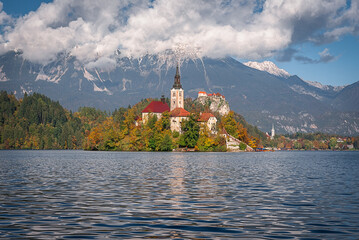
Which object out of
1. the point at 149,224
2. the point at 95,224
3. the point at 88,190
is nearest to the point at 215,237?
the point at 149,224

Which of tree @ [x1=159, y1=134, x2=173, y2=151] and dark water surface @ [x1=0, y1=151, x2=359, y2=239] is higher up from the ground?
tree @ [x1=159, y1=134, x2=173, y2=151]

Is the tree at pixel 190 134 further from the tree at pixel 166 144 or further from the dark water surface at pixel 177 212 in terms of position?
the dark water surface at pixel 177 212

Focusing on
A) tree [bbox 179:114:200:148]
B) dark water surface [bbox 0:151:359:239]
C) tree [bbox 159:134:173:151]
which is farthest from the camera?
tree [bbox 179:114:200:148]

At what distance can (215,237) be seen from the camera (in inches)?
717

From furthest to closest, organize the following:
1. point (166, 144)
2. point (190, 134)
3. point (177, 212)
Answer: point (190, 134) < point (166, 144) < point (177, 212)

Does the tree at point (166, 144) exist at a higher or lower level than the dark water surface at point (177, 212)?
higher

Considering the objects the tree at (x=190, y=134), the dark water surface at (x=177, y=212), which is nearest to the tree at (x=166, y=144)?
the tree at (x=190, y=134)

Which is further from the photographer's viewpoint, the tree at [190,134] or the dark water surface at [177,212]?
the tree at [190,134]

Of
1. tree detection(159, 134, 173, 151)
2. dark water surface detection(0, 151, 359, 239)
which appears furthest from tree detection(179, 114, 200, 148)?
dark water surface detection(0, 151, 359, 239)

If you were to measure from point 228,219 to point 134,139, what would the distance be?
561 feet

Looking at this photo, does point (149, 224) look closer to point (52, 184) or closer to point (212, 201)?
point (212, 201)

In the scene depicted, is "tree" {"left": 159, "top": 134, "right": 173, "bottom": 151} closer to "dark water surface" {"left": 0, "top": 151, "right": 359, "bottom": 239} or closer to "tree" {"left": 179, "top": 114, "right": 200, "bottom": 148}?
"tree" {"left": 179, "top": 114, "right": 200, "bottom": 148}

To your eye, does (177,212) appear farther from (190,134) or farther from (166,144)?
(190,134)

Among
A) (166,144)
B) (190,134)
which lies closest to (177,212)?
(166,144)
